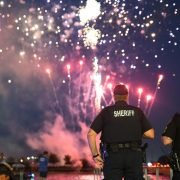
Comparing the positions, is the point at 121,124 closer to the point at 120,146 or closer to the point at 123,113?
the point at 123,113

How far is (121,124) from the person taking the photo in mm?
6875

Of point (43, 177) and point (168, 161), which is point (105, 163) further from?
point (43, 177)

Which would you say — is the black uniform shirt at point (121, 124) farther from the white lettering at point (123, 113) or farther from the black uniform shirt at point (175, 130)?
the black uniform shirt at point (175, 130)

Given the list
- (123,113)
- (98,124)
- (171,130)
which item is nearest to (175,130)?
(171,130)

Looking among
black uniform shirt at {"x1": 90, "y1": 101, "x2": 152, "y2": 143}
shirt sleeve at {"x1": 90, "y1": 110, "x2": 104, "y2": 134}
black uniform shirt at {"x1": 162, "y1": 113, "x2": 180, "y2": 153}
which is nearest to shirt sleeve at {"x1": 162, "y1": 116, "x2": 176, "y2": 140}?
black uniform shirt at {"x1": 162, "y1": 113, "x2": 180, "y2": 153}

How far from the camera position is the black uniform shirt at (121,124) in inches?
269

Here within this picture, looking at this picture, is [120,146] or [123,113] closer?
[120,146]

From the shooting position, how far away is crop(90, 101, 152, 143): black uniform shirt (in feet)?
22.5

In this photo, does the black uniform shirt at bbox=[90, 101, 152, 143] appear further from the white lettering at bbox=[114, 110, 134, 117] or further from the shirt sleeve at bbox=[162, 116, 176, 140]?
the shirt sleeve at bbox=[162, 116, 176, 140]

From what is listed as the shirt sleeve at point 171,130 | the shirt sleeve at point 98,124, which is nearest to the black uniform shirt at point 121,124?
the shirt sleeve at point 98,124

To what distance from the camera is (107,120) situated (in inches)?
273

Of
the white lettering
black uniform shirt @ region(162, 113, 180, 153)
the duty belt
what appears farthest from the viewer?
black uniform shirt @ region(162, 113, 180, 153)

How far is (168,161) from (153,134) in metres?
0.58

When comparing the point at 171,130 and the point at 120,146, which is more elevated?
the point at 171,130
